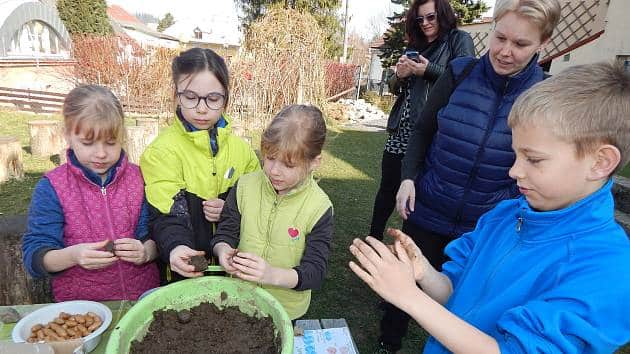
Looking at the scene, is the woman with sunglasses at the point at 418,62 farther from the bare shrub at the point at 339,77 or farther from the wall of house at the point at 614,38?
the bare shrub at the point at 339,77

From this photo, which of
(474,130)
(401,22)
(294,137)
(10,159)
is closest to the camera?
(294,137)

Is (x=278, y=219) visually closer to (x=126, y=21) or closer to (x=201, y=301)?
(x=201, y=301)

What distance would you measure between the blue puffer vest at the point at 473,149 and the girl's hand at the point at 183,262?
1.33 m

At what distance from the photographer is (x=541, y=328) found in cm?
96

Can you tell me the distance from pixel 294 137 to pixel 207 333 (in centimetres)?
82

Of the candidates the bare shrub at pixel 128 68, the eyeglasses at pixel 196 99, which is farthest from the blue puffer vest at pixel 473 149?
the bare shrub at pixel 128 68

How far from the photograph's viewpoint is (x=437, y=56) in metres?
2.93

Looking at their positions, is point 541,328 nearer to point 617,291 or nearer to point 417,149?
point 617,291

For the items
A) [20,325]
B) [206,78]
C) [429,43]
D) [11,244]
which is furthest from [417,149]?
[11,244]

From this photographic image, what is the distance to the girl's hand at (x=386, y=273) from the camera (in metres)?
1.10

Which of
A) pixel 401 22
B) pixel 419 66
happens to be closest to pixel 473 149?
pixel 419 66

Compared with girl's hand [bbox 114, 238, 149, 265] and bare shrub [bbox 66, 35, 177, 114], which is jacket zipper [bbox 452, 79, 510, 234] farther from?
bare shrub [bbox 66, 35, 177, 114]

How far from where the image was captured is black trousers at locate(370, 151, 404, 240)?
3.36 metres

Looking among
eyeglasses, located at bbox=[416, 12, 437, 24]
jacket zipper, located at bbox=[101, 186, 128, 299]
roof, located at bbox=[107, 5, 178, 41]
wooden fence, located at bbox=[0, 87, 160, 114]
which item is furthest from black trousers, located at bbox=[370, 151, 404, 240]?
roof, located at bbox=[107, 5, 178, 41]
